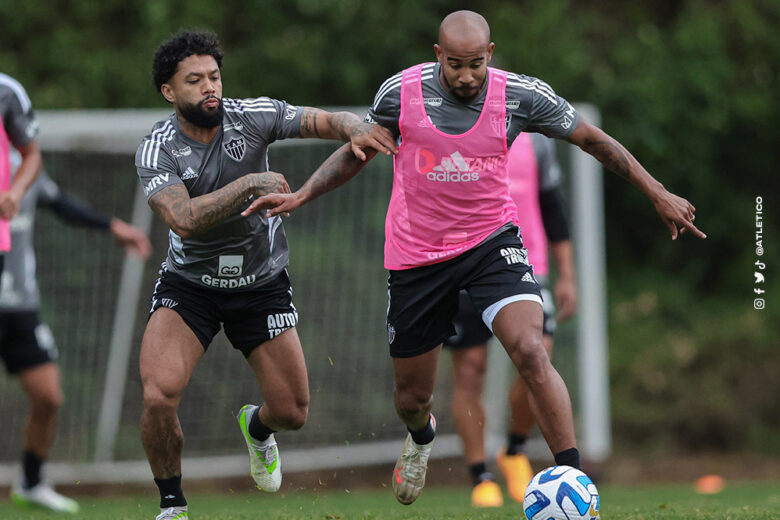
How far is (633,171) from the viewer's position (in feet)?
18.6

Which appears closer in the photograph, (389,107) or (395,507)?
(389,107)

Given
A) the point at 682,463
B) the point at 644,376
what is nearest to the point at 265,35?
the point at 644,376

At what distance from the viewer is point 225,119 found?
19.1 feet

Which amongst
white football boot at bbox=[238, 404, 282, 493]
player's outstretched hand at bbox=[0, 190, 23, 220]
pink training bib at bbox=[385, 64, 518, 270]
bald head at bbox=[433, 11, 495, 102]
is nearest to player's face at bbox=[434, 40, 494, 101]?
bald head at bbox=[433, 11, 495, 102]

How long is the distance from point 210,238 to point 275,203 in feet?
1.85

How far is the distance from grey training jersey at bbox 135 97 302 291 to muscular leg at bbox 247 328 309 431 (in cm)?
37

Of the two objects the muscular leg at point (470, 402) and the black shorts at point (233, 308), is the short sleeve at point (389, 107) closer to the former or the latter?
the black shorts at point (233, 308)

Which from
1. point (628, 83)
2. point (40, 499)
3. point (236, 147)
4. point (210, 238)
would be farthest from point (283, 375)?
point (628, 83)

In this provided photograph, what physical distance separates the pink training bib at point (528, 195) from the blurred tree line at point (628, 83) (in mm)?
5249

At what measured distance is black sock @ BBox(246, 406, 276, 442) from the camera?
21.3 ft

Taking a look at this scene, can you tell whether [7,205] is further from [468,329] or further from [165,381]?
[468,329]

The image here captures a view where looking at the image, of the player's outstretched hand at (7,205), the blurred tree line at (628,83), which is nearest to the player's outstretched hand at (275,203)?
the player's outstretched hand at (7,205)

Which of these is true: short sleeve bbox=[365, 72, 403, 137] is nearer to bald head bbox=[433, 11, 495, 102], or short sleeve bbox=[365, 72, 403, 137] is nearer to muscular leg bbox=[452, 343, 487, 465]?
bald head bbox=[433, 11, 495, 102]

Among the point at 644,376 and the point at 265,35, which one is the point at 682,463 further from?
the point at 265,35
